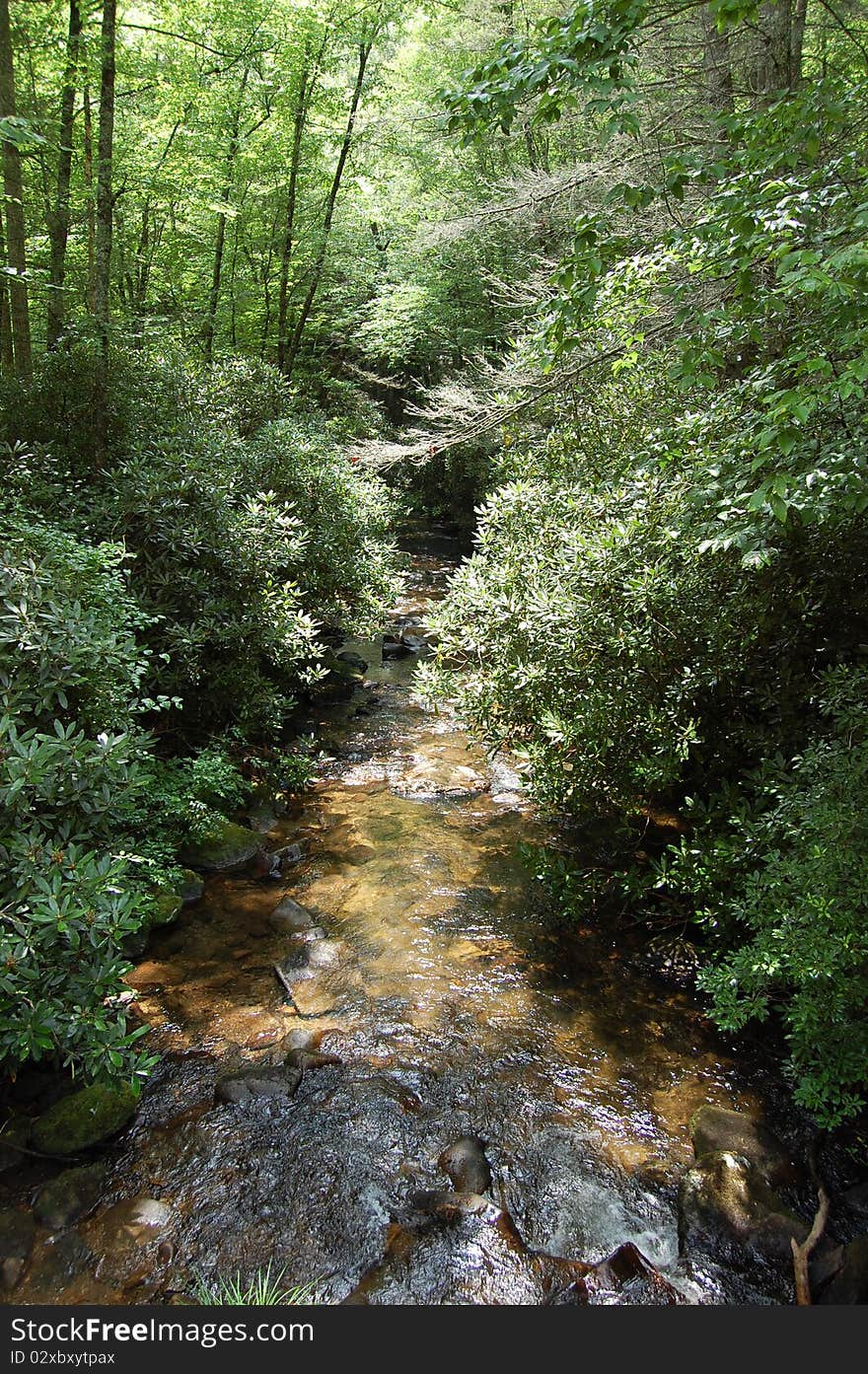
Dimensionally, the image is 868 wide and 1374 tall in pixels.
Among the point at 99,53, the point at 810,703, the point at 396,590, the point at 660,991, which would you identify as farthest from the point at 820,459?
the point at 99,53

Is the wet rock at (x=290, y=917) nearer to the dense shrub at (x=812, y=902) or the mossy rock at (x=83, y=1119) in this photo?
the mossy rock at (x=83, y=1119)

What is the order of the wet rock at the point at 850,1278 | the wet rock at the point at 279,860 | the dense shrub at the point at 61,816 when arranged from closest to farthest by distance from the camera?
the wet rock at the point at 850,1278
the dense shrub at the point at 61,816
the wet rock at the point at 279,860

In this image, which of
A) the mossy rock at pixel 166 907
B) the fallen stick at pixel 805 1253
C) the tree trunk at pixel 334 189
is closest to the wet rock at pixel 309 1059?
the mossy rock at pixel 166 907

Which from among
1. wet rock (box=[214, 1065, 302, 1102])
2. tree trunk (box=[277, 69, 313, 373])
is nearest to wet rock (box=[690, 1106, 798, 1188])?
wet rock (box=[214, 1065, 302, 1102])

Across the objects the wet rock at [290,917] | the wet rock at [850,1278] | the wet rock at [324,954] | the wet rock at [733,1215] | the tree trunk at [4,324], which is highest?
the tree trunk at [4,324]

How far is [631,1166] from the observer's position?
11.8ft

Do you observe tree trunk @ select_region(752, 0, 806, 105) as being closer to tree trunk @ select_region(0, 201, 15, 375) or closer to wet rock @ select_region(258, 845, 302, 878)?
wet rock @ select_region(258, 845, 302, 878)

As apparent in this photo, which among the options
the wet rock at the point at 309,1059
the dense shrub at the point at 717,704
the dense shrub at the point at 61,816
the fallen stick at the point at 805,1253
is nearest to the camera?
the fallen stick at the point at 805,1253

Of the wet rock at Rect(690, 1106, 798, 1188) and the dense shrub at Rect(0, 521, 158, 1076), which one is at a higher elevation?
the dense shrub at Rect(0, 521, 158, 1076)

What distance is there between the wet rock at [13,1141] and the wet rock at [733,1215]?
3.14 meters

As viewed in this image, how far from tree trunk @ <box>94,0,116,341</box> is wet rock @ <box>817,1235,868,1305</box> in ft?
29.6

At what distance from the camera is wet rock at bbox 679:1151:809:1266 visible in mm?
3170

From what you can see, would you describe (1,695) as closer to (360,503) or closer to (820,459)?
(820,459)

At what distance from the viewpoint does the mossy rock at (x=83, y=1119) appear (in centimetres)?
345
